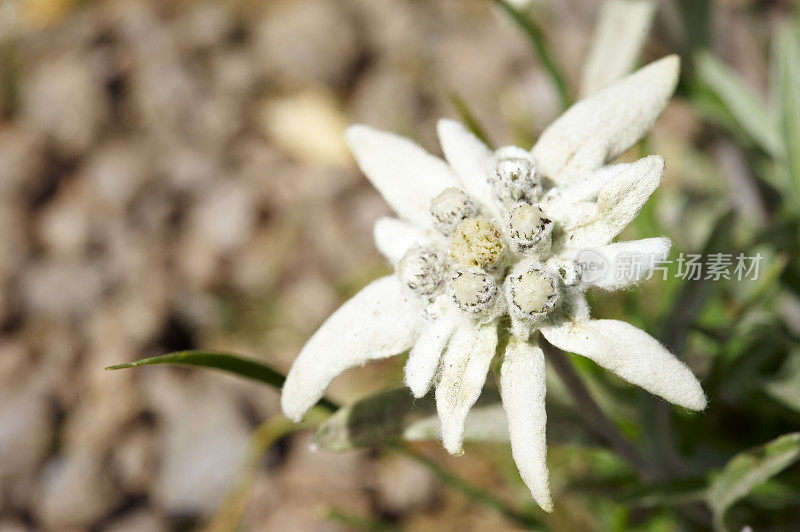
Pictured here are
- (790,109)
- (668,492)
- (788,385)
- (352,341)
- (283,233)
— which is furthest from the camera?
(283,233)

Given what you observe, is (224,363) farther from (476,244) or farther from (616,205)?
(616,205)

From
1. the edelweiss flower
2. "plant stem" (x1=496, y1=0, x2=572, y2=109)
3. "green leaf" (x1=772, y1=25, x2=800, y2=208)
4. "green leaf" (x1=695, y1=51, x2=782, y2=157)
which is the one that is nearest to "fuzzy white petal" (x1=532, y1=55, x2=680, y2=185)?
the edelweiss flower

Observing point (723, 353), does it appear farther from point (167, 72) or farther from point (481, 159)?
point (167, 72)

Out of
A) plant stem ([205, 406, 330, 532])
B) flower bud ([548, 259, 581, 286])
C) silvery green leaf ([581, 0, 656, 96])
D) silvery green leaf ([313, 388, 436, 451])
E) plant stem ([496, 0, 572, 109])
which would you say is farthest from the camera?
plant stem ([205, 406, 330, 532])

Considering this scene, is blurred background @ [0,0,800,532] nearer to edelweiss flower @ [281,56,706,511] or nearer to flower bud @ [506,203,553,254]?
edelweiss flower @ [281,56,706,511]

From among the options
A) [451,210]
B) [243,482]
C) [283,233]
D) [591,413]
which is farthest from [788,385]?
[283,233]
